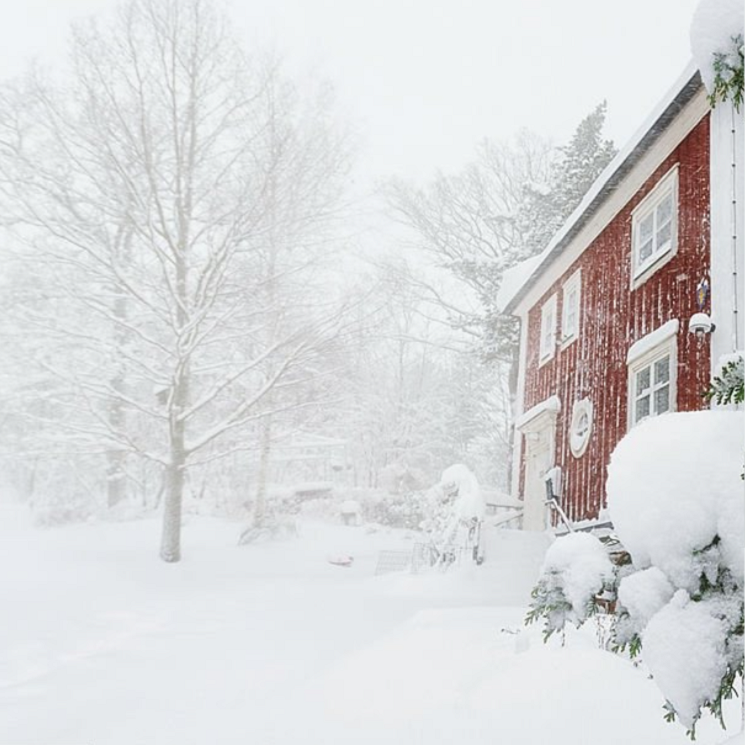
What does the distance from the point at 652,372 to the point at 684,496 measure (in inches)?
241

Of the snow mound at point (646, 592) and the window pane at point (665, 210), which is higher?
the window pane at point (665, 210)

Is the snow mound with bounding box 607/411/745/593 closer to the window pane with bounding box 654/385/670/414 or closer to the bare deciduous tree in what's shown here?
the window pane with bounding box 654/385/670/414

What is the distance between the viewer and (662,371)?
721cm

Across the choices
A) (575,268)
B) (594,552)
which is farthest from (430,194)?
(594,552)

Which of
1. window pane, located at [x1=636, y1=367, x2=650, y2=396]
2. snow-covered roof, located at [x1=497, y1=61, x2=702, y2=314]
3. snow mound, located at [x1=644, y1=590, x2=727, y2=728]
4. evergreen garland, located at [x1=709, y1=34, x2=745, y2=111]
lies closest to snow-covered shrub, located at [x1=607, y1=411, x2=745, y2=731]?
snow mound, located at [x1=644, y1=590, x2=727, y2=728]

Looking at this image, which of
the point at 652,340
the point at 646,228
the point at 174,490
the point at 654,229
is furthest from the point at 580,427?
the point at 174,490

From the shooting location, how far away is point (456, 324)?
18.7m

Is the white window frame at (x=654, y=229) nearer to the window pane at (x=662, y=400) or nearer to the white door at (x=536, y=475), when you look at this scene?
the window pane at (x=662, y=400)

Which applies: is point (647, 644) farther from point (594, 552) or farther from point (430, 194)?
point (430, 194)

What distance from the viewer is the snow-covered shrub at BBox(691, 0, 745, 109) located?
2.22 meters

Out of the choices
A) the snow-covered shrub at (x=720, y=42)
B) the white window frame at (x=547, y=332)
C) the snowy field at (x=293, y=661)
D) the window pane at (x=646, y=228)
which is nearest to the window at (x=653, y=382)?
the window pane at (x=646, y=228)

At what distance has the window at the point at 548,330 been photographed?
1100 cm

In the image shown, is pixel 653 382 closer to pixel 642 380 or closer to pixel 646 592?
pixel 642 380

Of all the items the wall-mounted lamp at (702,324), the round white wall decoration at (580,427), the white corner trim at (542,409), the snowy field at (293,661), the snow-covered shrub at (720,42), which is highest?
the snow-covered shrub at (720,42)
